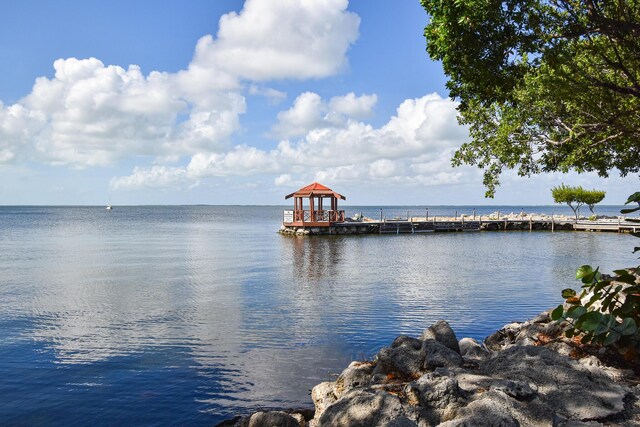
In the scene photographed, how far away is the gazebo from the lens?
49.6 meters

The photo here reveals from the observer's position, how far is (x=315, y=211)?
51875 mm

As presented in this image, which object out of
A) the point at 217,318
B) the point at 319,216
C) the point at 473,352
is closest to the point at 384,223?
the point at 319,216

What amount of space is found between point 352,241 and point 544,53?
1456 inches

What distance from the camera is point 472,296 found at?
62.3 feet

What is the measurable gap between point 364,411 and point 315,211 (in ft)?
154

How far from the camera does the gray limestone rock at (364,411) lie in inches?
196

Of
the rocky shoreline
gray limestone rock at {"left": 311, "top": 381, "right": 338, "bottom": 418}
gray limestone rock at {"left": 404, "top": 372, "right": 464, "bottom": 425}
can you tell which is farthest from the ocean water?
gray limestone rock at {"left": 404, "top": 372, "right": 464, "bottom": 425}

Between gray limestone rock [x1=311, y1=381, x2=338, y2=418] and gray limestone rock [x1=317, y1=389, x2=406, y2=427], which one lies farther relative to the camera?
gray limestone rock [x1=311, y1=381, x2=338, y2=418]

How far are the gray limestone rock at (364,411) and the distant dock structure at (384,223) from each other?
43.8 meters

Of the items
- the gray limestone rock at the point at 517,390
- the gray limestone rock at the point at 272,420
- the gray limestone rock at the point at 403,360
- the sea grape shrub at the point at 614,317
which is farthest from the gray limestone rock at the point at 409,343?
the gray limestone rock at the point at 517,390

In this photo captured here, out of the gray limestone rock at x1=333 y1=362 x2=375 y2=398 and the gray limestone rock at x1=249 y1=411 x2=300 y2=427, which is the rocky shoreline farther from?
the gray limestone rock at x1=333 y1=362 x2=375 y2=398

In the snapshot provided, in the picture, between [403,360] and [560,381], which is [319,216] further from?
[560,381]

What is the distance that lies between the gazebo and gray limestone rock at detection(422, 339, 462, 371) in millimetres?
41904

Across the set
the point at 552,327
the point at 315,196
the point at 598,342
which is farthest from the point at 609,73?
the point at 315,196
